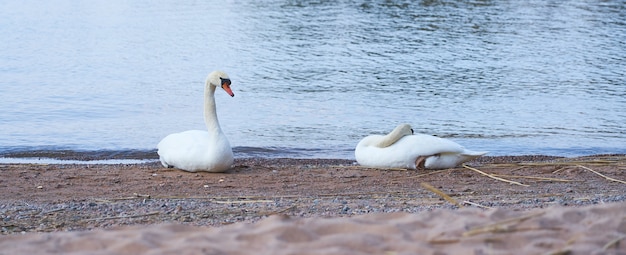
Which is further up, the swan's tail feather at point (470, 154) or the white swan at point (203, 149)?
the white swan at point (203, 149)

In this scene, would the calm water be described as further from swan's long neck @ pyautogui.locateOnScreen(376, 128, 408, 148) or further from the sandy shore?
the sandy shore

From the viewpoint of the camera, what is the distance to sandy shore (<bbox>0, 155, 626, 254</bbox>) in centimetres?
517

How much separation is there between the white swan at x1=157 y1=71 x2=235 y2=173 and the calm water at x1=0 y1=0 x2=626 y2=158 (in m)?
3.19

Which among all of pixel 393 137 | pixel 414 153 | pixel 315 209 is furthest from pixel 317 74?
pixel 315 209

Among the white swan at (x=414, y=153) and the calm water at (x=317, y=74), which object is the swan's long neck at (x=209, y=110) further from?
the calm water at (x=317, y=74)

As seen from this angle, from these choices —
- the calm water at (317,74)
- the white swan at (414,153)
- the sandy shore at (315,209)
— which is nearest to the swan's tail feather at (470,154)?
the white swan at (414,153)

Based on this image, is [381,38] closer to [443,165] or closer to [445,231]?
[443,165]

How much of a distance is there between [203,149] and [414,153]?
95.9 inches

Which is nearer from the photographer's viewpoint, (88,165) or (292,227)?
(292,227)

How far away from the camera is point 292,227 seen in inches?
213

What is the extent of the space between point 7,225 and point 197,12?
29193 millimetres

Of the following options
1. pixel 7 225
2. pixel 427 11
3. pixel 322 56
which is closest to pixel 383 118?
pixel 322 56

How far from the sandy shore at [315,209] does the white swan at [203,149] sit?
0.14 m

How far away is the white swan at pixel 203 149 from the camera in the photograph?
10.7m
